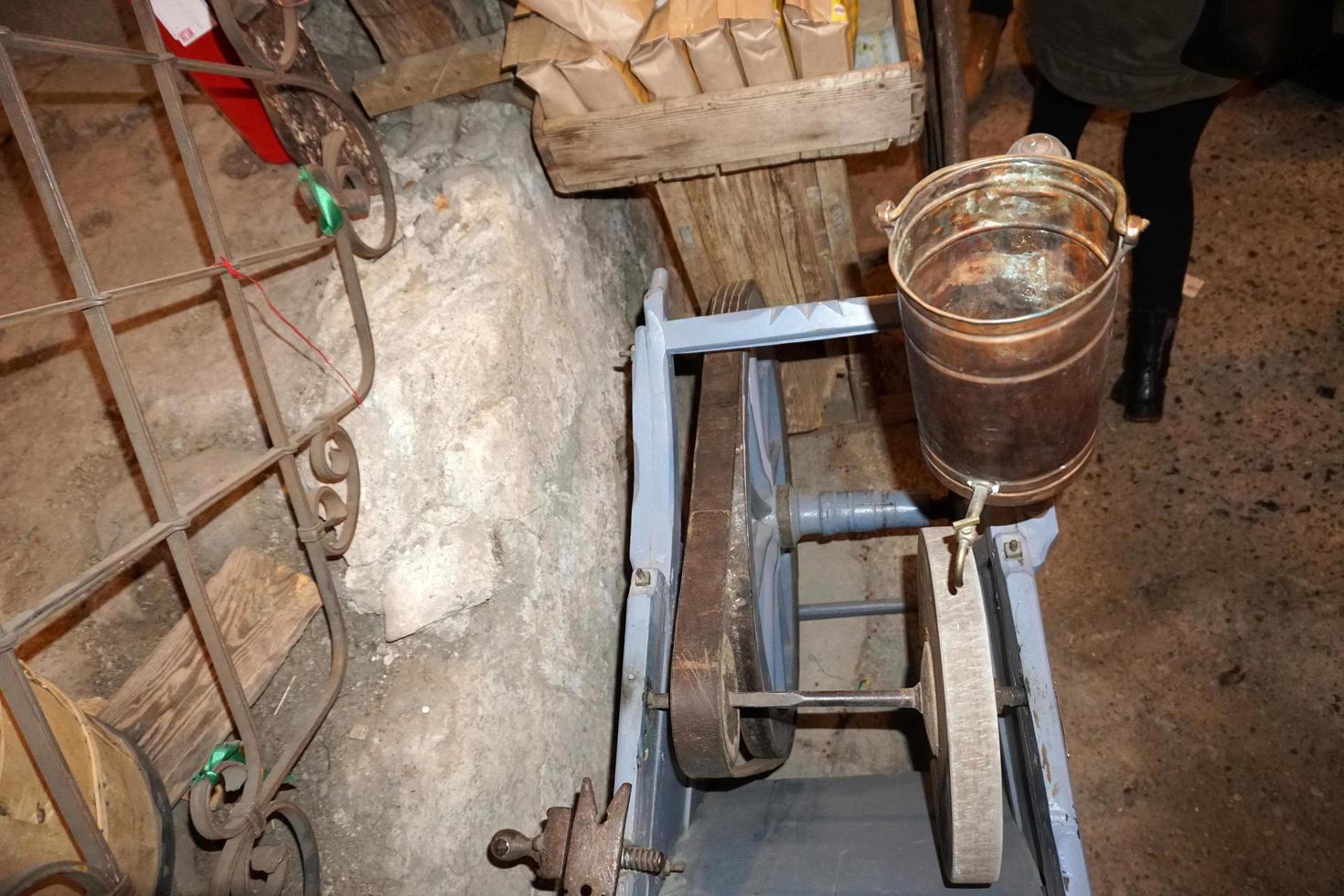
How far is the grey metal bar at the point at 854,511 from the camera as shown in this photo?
203cm

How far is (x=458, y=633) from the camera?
176cm

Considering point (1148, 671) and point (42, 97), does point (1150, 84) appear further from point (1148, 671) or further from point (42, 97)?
point (42, 97)

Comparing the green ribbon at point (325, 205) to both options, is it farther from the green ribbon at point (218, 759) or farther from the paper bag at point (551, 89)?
the green ribbon at point (218, 759)

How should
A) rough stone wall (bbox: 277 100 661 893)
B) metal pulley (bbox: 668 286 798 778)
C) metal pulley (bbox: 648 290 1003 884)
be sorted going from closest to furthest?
1. metal pulley (bbox: 648 290 1003 884)
2. metal pulley (bbox: 668 286 798 778)
3. rough stone wall (bbox: 277 100 661 893)

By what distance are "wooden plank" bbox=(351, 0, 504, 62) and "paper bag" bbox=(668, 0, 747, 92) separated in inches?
22.9

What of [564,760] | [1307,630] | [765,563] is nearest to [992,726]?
[765,563]

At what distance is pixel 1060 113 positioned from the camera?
2441 millimetres

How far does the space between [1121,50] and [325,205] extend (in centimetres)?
191

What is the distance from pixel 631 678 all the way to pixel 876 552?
1.53 metres

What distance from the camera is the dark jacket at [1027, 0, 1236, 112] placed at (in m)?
1.94

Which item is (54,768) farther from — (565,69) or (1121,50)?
(1121,50)

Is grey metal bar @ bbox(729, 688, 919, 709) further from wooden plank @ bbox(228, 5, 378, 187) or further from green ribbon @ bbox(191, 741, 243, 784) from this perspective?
wooden plank @ bbox(228, 5, 378, 187)

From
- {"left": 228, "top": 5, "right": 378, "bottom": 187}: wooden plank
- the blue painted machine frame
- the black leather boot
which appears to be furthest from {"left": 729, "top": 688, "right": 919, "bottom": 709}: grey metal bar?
the black leather boot

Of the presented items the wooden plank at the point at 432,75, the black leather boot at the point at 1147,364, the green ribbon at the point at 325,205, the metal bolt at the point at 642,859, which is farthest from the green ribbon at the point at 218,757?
the black leather boot at the point at 1147,364
